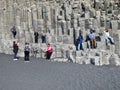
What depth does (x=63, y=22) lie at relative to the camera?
40.6 meters

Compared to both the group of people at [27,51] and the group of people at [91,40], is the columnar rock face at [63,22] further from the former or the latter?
the group of people at [27,51]

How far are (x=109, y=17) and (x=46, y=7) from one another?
5654mm

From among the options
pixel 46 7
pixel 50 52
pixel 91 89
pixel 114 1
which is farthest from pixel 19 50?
pixel 91 89

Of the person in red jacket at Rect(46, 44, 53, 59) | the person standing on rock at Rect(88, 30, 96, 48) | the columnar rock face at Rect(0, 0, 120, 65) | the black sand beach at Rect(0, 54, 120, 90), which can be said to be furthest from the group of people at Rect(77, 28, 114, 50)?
the black sand beach at Rect(0, 54, 120, 90)

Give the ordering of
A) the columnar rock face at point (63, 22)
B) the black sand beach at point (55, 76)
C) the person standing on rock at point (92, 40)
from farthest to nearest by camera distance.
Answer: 1. the person standing on rock at point (92, 40)
2. the columnar rock face at point (63, 22)
3. the black sand beach at point (55, 76)

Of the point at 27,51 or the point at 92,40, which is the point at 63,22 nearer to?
the point at 92,40

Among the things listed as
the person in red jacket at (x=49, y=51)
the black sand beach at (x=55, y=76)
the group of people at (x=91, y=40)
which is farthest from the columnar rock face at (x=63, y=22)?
the black sand beach at (x=55, y=76)

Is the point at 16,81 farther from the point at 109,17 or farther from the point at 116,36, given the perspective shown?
the point at 109,17

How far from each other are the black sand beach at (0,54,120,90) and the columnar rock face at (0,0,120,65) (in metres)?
2.26

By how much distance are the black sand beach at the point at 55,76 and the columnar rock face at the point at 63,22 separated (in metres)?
2.26

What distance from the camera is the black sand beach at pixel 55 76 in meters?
26.2

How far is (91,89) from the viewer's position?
25.3 metres

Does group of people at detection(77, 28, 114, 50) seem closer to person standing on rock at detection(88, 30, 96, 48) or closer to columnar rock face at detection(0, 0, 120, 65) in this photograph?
person standing on rock at detection(88, 30, 96, 48)

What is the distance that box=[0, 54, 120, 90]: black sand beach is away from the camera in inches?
1031
